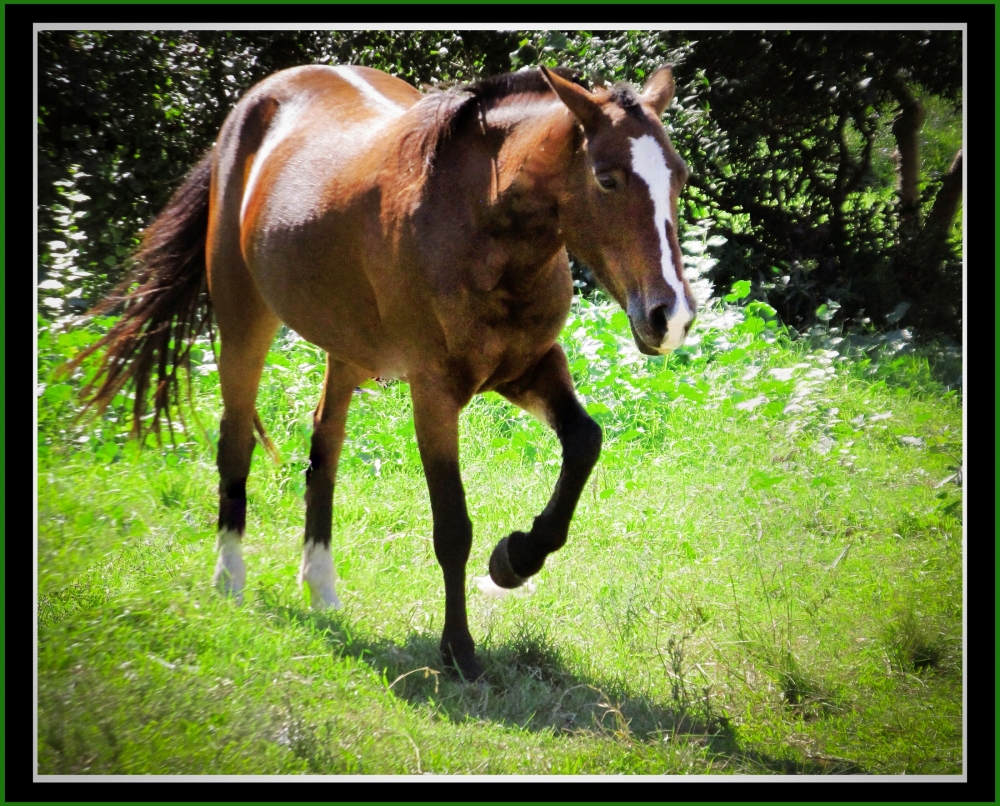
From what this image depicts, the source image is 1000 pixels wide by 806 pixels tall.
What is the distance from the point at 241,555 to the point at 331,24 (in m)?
1.90

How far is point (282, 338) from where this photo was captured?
5094 mm

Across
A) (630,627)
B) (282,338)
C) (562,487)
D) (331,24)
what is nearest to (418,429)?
(562,487)

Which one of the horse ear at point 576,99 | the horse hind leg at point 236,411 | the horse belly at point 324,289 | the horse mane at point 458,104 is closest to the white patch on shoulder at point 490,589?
the horse belly at point 324,289

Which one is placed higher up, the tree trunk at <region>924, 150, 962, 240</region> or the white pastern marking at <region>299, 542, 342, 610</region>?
the tree trunk at <region>924, 150, 962, 240</region>

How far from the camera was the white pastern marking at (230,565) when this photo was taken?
3688 mm

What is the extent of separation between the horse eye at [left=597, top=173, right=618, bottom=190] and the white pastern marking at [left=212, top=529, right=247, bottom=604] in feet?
6.36

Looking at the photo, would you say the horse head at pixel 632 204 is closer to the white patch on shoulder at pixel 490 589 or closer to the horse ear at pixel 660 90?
the horse ear at pixel 660 90

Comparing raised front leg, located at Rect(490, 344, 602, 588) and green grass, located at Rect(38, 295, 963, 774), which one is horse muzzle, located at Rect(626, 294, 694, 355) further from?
green grass, located at Rect(38, 295, 963, 774)

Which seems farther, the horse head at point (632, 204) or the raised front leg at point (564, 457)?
the raised front leg at point (564, 457)

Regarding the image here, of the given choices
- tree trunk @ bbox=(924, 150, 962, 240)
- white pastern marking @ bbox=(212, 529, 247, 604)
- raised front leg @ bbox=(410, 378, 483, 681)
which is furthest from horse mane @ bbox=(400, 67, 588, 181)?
white pastern marking @ bbox=(212, 529, 247, 604)

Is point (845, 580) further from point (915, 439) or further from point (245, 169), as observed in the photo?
point (245, 169)

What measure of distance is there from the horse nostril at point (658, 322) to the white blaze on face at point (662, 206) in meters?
0.02

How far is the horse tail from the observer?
3809 mm

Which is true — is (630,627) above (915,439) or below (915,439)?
below
